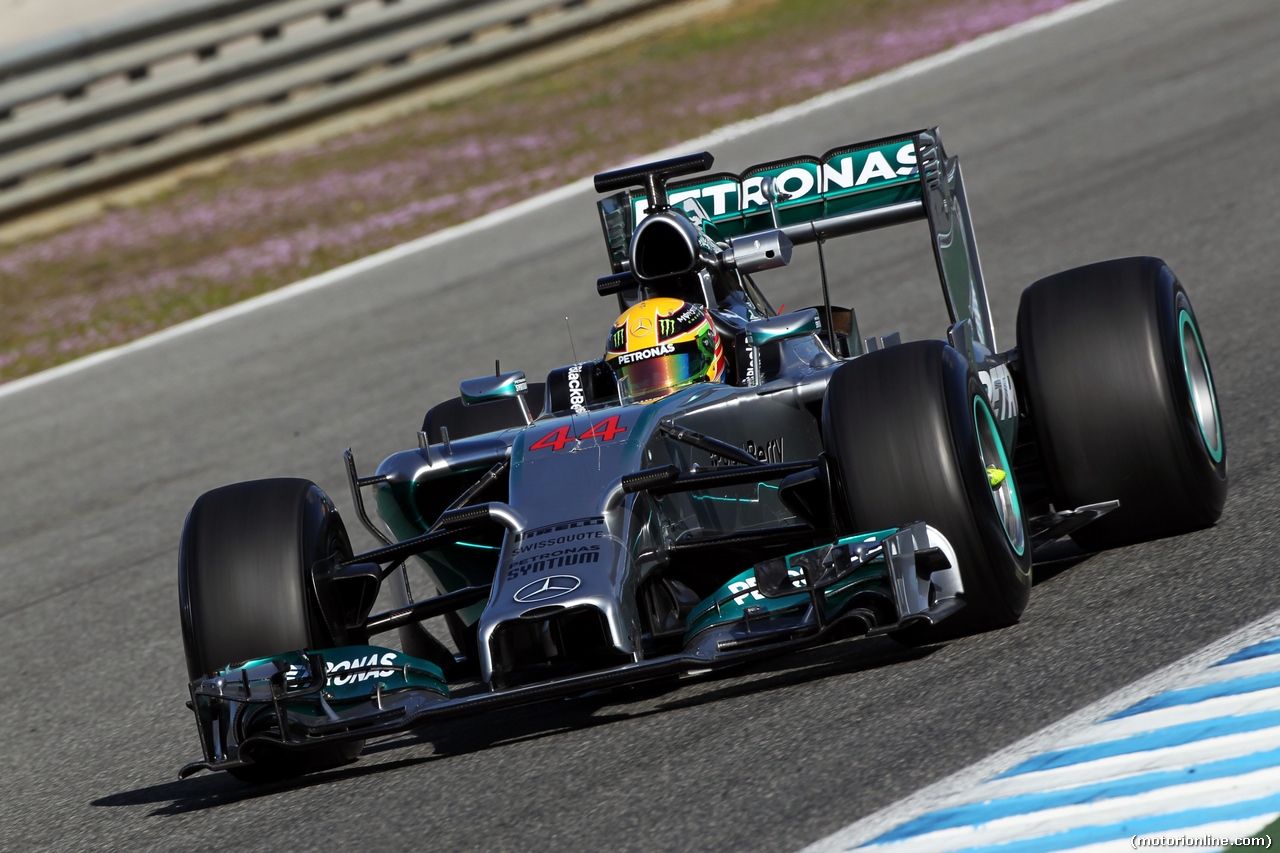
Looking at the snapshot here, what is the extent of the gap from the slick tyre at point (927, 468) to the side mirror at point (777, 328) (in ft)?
3.29

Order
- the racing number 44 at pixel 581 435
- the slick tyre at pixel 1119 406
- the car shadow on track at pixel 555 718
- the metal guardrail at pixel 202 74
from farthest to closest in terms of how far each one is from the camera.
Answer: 1. the metal guardrail at pixel 202 74
2. the slick tyre at pixel 1119 406
3. the racing number 44 at pixel 581 435
4. the car shadow on track at pixel 555 718

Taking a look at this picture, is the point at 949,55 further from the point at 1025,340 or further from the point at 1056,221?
the point at 1025,340

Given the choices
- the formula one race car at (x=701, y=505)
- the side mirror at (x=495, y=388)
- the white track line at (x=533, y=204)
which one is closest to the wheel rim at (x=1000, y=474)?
the formula one race car at (x=701, y=505)

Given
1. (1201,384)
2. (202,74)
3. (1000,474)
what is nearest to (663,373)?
(1000,474)

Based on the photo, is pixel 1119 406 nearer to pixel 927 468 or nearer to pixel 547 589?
pixel 927 468

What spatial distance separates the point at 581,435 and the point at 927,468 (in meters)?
1.22

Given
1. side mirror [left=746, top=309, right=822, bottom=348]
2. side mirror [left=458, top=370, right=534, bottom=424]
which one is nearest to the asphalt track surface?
side mirror [left=746, top=309, right=822, bottom=348]

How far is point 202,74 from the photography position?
53.9 ft

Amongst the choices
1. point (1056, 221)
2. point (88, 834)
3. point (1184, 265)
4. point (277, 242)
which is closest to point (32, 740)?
point (88, 834)

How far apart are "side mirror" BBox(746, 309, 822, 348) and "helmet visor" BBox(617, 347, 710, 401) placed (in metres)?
0.23

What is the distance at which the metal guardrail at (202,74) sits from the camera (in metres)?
15.9

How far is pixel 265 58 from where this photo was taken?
16.7 meters

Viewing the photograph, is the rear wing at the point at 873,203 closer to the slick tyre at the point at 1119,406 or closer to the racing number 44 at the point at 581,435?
the slick tyre at the point at 1119,406

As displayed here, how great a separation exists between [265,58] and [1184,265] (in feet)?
31.7
